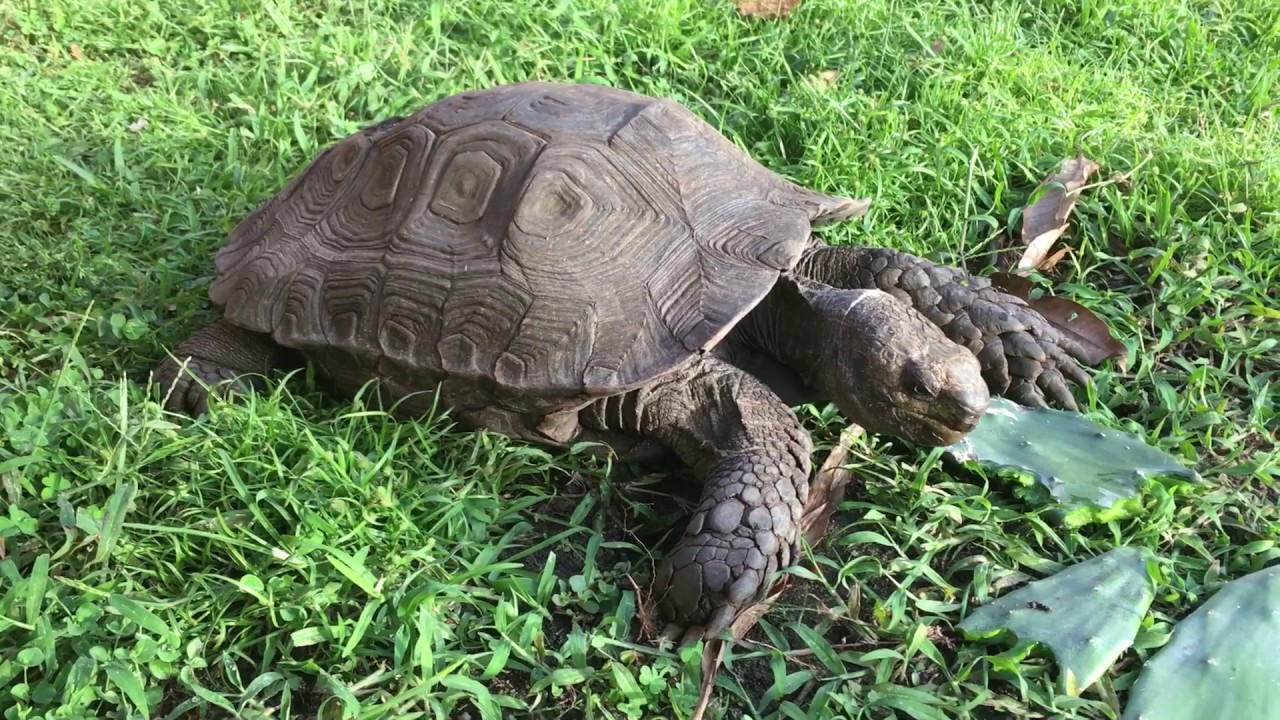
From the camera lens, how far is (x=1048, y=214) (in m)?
3.87

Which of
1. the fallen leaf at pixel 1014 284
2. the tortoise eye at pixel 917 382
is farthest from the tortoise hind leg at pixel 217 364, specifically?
the fallen leaf at pixel 1014 284

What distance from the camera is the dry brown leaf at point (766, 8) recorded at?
5.22m

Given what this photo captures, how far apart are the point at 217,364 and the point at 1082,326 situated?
3.33 m

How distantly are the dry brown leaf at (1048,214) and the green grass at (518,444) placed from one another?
122 mm

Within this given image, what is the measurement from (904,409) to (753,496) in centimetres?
60

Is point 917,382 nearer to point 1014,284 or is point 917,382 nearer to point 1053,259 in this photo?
point 1014,284

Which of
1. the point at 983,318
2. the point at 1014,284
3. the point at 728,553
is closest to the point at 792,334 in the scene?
the point at 983,318

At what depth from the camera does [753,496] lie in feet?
8.27

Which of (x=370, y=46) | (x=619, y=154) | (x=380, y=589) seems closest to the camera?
(x=380, y=589)

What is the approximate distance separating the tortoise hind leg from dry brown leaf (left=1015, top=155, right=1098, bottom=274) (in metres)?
3.12

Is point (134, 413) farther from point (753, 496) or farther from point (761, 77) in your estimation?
point (761, 77)

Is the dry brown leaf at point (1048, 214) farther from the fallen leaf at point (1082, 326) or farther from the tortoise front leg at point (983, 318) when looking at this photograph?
the tortoise front leg at point (983, 318)

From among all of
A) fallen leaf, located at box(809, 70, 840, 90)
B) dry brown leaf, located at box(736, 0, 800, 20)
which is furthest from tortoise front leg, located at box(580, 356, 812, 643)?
dry brown leaf, located at box(736, 0, 800, 20)

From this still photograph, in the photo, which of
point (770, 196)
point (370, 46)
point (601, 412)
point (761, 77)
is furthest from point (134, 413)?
point (761, 77)
